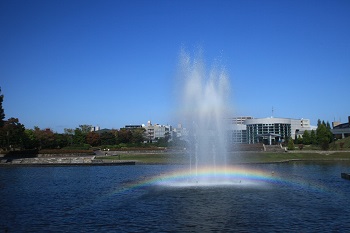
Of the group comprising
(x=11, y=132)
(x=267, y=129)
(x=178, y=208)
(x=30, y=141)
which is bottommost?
(x=178, y=208)

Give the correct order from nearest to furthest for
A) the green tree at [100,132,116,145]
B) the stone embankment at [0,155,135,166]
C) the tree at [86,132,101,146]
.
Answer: the stone embankment at [0,155,135,166] < the tree at [86,132,101,146] < the green tree at [100,132,116,145]

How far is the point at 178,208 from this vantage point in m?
A: 22.2

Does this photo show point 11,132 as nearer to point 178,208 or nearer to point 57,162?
point 57,162

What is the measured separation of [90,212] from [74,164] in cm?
4936

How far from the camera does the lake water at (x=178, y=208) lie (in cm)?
1795

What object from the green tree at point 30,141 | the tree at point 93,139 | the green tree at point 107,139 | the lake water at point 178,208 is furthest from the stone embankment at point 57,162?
the green tree at point 107,139

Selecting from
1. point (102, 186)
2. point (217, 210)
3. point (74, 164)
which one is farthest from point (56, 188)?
point (74, 164)

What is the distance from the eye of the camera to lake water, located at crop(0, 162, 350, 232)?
18.0 metres

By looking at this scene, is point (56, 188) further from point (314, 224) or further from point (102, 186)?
point (314, 224)

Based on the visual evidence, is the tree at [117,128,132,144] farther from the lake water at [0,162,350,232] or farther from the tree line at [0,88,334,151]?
the lake water at [0,162,350,232]

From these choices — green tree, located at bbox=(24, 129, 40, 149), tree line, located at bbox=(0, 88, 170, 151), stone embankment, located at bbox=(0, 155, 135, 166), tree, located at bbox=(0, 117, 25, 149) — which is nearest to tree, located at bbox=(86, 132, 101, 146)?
tree line, located at bbox=(0, 88, 170, 151)

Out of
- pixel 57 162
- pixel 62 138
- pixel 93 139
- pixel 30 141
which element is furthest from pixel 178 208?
pixel 93 139

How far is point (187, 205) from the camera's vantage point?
23031 millimetres

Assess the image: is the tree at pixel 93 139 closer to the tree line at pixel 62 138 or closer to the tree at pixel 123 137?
the tree line at pixel 62 138
